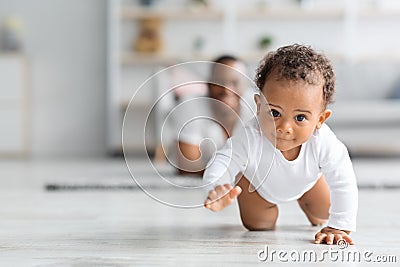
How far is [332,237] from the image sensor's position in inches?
53.5

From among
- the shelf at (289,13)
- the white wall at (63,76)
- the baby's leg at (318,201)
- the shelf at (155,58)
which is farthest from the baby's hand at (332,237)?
the white wall at (63,76)

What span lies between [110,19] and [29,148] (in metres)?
1.19

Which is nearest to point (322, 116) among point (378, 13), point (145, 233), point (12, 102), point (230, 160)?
point (230, 160)

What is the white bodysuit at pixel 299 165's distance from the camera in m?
1.37

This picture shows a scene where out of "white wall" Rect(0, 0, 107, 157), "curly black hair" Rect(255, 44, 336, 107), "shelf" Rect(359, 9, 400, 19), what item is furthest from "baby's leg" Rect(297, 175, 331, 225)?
"white wall" Rect(0, 0, 107, 157)

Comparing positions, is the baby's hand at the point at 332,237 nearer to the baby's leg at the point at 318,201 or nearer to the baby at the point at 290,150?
the baby at the point at 290,150

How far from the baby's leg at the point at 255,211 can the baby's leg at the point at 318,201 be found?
79mm

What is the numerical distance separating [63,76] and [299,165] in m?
4.31

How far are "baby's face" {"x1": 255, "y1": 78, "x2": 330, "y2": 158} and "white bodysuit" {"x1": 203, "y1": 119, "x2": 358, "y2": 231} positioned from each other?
5 centimetres

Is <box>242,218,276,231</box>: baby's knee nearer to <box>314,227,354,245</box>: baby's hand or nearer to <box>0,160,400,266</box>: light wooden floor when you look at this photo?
<box>0,160,400,266</box>: light wooden floor

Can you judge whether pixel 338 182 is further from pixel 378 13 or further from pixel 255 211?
pixel 378 13

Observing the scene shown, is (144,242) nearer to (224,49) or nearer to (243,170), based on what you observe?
(243,170)

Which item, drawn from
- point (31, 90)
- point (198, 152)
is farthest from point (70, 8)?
point (198, 152)

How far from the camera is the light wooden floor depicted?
1.23 meters
